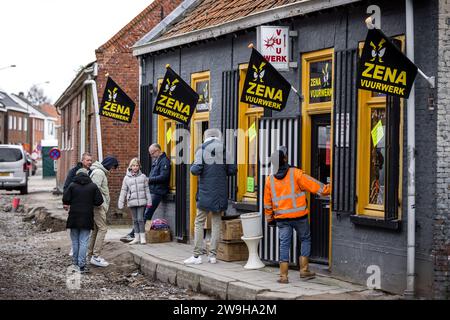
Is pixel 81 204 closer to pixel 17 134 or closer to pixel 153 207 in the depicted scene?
pixel 153 207

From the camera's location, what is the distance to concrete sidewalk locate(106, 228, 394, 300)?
1055cm

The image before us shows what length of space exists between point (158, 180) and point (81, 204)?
3524 mm

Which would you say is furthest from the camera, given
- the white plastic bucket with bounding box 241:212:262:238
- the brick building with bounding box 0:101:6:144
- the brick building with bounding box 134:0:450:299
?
the brick building with bounding box 0:101:6:144

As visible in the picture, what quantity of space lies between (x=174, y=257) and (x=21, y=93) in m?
109

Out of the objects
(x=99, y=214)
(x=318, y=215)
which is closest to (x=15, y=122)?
(x=99, y=214)

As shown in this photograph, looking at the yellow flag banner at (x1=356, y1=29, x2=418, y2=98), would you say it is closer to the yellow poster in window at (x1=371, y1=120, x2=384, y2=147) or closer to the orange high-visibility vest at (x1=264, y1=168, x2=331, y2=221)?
the yellow poster in window at (x1=371, y1=120, x2=384, y2=147)

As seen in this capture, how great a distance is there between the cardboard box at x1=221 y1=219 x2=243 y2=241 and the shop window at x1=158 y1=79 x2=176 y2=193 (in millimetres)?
4227

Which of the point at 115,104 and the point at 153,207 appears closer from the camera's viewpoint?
the point at 153,207

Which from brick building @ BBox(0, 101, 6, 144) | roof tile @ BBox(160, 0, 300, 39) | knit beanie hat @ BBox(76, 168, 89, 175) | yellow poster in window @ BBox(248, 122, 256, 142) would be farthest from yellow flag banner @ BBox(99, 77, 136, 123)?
brick building @ BBox(0, 101, 6, 144)

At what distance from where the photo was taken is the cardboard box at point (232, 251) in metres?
13.6

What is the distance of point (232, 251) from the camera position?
44.8 ft

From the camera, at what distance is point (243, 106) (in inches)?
578

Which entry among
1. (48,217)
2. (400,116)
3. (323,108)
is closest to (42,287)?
(323,108)

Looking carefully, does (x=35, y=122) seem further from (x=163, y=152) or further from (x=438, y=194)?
(x=438, y=194)
